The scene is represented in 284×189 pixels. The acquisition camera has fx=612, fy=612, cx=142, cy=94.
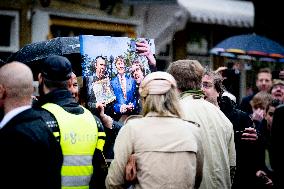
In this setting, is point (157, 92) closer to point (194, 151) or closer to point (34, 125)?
point (194, 151)

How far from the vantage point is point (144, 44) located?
17.3 feet

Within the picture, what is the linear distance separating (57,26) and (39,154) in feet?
31.6

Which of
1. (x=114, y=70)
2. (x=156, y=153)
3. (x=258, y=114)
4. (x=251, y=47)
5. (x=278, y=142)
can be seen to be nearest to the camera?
(x=156, y=153)

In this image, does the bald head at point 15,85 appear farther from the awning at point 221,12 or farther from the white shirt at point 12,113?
the awning at point 221,12

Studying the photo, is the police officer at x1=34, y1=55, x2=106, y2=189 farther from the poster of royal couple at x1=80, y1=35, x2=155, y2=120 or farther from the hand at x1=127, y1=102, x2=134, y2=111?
the hand at x1=127, y1=102, x2=134, y2=111

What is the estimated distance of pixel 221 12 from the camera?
615 inches

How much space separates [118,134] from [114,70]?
0.97 m

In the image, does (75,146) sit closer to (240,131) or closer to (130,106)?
(130,106)

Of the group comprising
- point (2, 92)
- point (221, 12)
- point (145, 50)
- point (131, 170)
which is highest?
point (221, 12)

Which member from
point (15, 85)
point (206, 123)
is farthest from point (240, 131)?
point (15, 85)

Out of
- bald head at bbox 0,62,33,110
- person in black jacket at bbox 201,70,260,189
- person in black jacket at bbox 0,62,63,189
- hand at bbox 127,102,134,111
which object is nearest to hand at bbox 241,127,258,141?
person in black jacket at bbox 201,70,260,189

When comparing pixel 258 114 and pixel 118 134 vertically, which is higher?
pixel 118 134

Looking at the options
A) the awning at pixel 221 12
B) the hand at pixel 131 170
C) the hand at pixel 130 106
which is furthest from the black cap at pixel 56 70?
the awning at pixel 221 12

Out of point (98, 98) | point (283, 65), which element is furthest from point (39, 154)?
point (283, 65)
